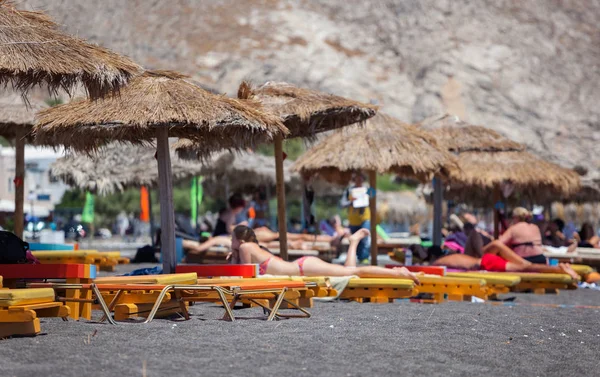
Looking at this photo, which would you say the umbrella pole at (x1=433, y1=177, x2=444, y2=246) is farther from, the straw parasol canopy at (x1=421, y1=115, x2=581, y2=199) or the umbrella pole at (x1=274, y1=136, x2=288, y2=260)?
the umbrella pole at (x1=274, y1=136, x2=288, y2=260)

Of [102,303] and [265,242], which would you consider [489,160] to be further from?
[102,303]

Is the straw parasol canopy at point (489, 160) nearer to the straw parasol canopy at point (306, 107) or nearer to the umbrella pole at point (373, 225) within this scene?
the umbrella pole at point (373, 225)

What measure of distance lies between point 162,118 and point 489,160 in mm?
7741

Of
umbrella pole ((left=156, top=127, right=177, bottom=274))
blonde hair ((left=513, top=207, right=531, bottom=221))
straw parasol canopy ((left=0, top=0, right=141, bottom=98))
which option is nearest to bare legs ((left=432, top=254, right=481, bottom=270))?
blonde hair ((left=513, top=207, right=531, bottom=221))

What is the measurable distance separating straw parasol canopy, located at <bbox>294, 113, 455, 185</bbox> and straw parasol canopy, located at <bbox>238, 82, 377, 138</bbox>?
1302 mm

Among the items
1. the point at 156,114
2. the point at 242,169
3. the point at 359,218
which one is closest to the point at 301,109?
the point at 156,114

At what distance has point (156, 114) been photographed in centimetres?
742

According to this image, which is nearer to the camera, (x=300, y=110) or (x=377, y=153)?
(x=300, y=110)

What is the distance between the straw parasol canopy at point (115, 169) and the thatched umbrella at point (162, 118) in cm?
728

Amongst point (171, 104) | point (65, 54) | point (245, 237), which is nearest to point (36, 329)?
point (65, 54)

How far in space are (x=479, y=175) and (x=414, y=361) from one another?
8906 millimetres

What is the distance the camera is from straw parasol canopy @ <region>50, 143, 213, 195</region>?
51.3 ft

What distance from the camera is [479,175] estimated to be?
45.0ft

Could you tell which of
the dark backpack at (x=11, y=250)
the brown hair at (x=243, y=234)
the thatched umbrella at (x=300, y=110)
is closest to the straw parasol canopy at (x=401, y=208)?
the thatched umbrella at (x=300, y=110)
